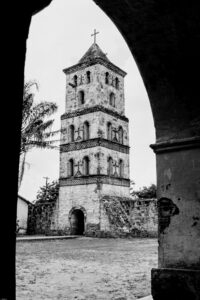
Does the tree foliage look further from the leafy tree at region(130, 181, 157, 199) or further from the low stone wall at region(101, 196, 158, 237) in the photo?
the leafy tree at region(130, 181, 157, 199)

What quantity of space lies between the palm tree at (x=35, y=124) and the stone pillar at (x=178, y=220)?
653 inches

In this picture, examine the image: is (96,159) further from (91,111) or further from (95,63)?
(95,63)

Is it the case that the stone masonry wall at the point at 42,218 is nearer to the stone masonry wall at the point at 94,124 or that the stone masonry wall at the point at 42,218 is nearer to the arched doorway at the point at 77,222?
the arched doorway at the point at 77,222

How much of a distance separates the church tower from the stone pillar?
2166 cm

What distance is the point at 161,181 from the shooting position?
161 inches

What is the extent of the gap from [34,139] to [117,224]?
29.6 feet

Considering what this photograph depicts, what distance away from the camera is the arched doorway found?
87.8ft

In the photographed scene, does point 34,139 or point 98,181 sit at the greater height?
point 34,139

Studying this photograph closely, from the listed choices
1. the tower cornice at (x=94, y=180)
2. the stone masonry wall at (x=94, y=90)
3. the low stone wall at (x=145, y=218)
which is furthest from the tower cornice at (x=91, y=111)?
the low stone wall at (x=145, y=218)

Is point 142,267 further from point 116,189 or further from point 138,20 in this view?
point 116,189

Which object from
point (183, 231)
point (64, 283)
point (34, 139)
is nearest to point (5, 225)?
point (183, 231)

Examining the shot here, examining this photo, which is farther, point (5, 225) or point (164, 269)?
point (164, 269)

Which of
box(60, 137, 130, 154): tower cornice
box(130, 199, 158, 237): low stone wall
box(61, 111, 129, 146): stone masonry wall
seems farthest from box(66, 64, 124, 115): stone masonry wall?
box(130, 199, 158, 237): low stone wall

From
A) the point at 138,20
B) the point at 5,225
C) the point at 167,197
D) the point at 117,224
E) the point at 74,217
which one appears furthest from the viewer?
the point at 74,217
